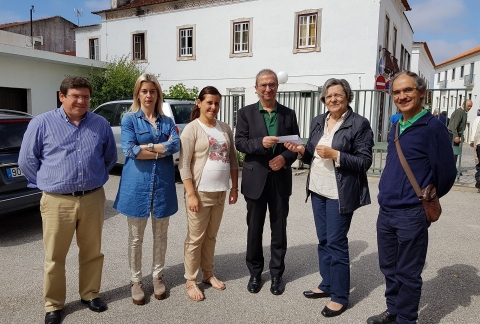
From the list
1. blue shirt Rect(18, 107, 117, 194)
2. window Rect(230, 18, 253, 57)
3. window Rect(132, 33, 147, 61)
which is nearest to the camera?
blue shirt Rect(18, 107, 117, 194)

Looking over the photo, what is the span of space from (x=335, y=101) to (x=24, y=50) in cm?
1518

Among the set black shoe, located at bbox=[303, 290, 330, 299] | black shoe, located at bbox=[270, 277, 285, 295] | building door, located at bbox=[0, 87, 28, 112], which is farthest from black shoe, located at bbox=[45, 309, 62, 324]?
building door, located at bbox=[0, 87, 28, 112]

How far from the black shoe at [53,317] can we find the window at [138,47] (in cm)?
1964

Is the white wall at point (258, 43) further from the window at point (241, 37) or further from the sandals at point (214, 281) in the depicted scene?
the sandals at point (214, 281)

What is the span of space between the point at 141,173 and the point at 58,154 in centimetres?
67

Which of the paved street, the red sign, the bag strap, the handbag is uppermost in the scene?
the red sign

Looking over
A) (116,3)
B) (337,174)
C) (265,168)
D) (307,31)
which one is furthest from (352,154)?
(116,3)

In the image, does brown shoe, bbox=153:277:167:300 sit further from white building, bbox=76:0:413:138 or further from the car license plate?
white building, bbox=76:0:413:138

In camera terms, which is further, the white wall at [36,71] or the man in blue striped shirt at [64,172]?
the white wall at [36,71]

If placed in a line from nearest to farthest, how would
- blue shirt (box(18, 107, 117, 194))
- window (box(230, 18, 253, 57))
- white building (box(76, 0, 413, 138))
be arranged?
1. blue shirt (box(18, 107, 117, 194))
2. white building (box(76, 0, 413, 138))
3. window (box(230, 18, 253, 57))

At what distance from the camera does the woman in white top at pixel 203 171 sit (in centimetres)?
336

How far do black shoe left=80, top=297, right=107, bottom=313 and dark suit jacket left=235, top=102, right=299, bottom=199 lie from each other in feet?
5.12

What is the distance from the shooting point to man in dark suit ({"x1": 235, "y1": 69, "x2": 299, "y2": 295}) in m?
3.39

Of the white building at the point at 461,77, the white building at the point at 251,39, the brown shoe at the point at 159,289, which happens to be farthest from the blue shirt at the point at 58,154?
the white building at the point at 461,77
